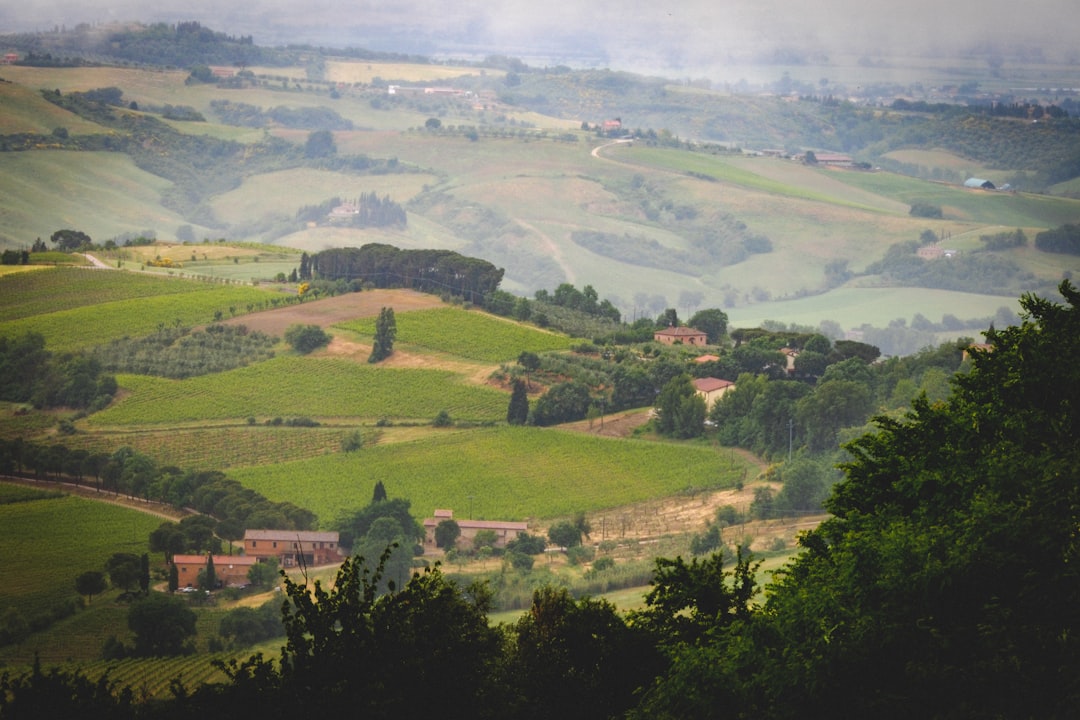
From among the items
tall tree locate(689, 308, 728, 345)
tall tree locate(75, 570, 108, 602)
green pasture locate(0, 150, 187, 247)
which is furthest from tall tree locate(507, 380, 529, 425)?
green pasture locate(0, 150, 187, 247)

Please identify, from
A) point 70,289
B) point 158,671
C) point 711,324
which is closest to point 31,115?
point 70,289

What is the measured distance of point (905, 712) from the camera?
1389 cm

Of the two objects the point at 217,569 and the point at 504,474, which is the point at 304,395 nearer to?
the point at 504,474

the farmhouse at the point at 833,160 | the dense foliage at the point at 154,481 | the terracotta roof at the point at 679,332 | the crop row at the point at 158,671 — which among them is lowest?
the crop row at the point at 158,671

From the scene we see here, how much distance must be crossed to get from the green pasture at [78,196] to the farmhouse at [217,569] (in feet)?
184

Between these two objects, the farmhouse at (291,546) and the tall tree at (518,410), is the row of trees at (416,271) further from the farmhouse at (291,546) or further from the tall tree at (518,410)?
the farmhouse at (291,546)

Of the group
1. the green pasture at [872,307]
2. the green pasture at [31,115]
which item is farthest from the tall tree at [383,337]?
the green pasture at [31,115]

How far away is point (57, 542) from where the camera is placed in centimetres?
4256

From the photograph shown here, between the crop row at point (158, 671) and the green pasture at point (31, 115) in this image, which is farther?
the green pasture at point (31, 115)

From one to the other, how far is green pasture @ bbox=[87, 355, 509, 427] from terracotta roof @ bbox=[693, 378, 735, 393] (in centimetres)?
721

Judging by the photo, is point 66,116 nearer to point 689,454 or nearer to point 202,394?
point 202,394

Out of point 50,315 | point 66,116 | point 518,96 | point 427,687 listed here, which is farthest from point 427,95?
point 427,687

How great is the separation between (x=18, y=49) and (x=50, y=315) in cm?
10085

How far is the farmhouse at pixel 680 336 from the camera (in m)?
Answer: 68.0
